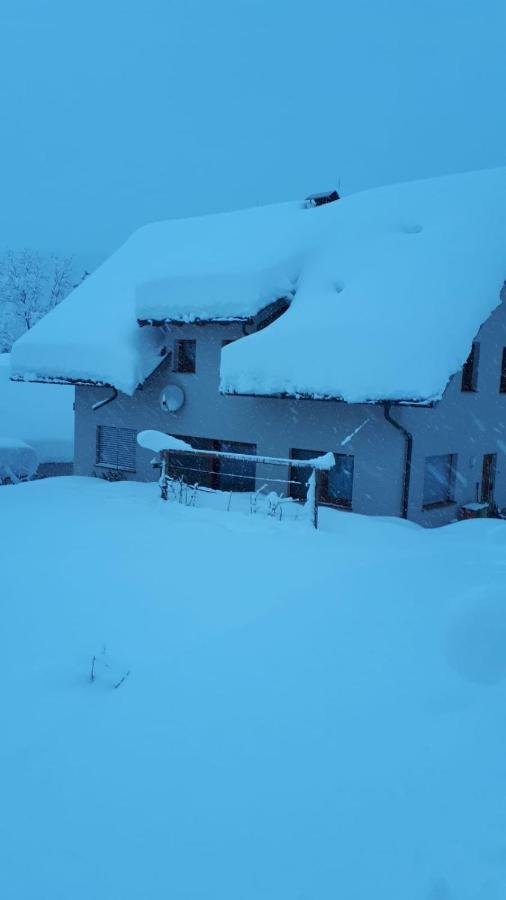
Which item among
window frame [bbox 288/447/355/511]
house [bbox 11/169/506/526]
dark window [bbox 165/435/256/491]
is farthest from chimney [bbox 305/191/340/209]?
window frame [bbox 288/447/355/511]

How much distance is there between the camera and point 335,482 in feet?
42.7

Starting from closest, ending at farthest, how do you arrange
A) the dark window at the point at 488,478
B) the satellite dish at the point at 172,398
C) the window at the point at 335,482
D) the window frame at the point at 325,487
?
the window frame at the point at 325,487, the window at the point at 335,482, the dark window at the point at 488,478, the satellite dish at the point at 172,398

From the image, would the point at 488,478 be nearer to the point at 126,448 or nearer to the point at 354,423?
the point at 354,423

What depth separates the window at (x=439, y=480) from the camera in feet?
43.0

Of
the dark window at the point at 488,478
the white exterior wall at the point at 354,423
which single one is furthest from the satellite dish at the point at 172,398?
the dark window at the point at 488,478

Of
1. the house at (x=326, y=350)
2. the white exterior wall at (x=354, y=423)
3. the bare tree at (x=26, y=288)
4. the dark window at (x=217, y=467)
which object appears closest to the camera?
the house at (x=326, y=350)

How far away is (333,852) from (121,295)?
16013 millimetres

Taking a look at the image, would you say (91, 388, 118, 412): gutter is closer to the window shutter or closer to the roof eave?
the window shutter

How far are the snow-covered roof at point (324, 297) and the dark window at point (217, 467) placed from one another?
6.63 feet

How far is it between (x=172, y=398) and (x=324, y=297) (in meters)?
4.36

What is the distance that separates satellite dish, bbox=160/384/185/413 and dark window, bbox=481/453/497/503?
7257 millimetres

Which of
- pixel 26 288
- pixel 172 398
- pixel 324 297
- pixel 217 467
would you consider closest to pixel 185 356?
pixel 172 398

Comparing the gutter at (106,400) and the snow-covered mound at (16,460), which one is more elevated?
the gutter at (106,400)

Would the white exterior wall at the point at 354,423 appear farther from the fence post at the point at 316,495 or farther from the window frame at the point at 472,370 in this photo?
the fence post at the point at 316,495
